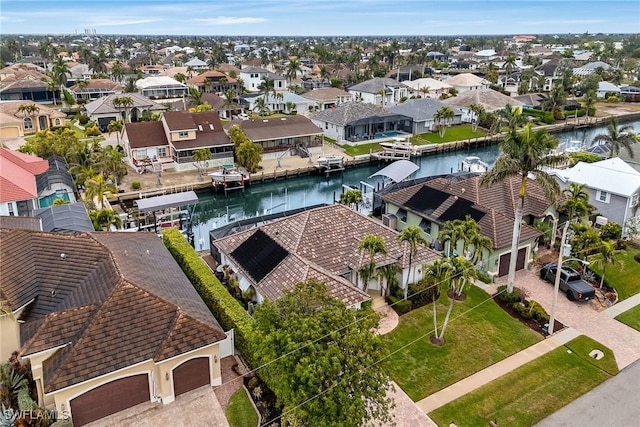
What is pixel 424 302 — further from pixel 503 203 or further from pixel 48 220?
pixel 48 220

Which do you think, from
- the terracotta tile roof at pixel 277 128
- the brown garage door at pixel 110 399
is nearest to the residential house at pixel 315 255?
the brown garage door at pixel 110 399

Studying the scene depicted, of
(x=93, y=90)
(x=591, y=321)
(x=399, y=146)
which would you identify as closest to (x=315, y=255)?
(x=591, y=321)

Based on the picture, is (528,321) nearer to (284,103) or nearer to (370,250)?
(370,250)

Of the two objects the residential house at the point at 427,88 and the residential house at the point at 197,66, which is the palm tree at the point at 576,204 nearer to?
the residential house at the point at 427,88

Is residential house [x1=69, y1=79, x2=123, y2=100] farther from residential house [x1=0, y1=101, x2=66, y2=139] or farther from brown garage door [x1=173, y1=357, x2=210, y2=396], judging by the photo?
brown garage door [x1=173, y1=357, x2=210, y2=396]

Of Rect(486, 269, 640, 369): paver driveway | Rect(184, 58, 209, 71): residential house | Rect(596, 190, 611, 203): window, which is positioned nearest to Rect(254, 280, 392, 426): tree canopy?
Rect(486, 269, 640, 369): paver driveway
